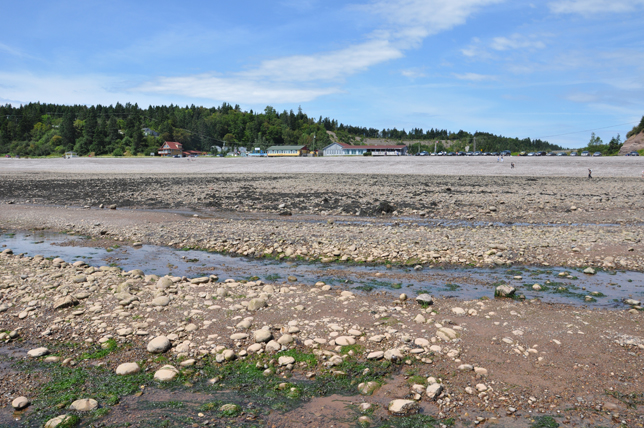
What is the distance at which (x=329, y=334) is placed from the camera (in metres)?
6.42

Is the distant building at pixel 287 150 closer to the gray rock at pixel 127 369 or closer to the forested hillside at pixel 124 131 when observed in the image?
the forested hillside at pixel 124 131

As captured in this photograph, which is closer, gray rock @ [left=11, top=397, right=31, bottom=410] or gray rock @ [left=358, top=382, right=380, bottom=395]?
gray rock @ [left=11, top=397, right=31, bottom=410]

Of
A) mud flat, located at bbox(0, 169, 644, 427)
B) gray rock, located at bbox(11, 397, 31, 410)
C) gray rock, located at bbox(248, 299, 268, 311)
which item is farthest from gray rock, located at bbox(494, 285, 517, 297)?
gray rock, located at bbox(11, 397, 31, 410)

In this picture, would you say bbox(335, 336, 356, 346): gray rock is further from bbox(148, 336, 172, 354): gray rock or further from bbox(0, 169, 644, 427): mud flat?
bbox(148, 336, 172, 354): gray rock

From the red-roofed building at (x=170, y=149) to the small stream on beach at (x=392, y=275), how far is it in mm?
115773

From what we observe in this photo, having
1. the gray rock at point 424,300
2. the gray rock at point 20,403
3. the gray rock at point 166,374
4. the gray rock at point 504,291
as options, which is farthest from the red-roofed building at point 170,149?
the gray rock at point 20,403

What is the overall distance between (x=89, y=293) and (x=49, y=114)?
200 m

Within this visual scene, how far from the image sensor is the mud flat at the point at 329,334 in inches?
183

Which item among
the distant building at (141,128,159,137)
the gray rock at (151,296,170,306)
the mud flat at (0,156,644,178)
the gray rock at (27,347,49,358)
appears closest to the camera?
the gray rock at (27,347,49,358)

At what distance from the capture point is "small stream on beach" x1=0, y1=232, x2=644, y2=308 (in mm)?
8570

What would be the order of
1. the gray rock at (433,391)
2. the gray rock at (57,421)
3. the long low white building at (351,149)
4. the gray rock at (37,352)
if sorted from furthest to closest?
the long low white building at (351,149) → the gray rock at (37,352) → the gray rock at (433,391) → the gray rock at (57,421)

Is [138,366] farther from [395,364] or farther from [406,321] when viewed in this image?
[406,321]

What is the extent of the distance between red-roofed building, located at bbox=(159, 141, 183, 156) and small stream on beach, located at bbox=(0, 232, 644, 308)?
116 meters

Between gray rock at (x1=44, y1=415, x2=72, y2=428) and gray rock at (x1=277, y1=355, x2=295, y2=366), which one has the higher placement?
gray rock at (x1=277, y1=355, x2=295, y2=366)
